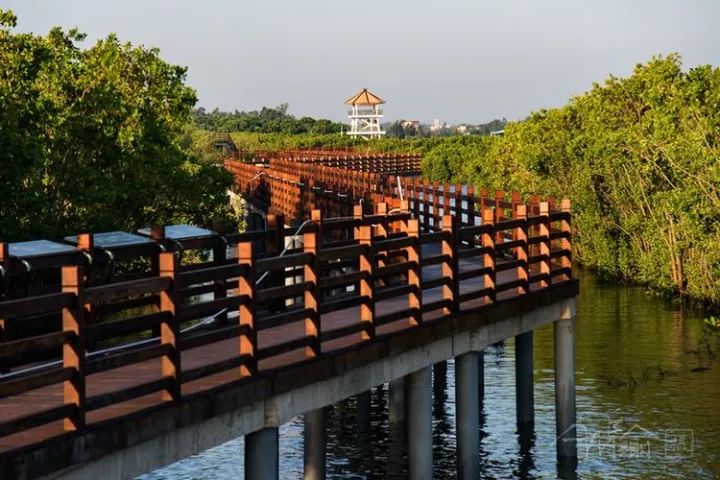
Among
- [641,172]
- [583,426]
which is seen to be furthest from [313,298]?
[641,172]

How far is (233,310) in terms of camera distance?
17.6 m

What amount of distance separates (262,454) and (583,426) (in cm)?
1386

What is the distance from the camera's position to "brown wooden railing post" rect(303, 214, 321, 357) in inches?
615

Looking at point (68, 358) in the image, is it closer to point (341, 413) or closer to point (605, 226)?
point (341, 413)

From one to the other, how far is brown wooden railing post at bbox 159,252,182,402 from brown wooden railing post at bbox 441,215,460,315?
267 inches

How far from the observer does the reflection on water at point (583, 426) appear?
24.9m

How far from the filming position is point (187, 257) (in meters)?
47.3

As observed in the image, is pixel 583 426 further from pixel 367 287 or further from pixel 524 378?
pixel 367 287

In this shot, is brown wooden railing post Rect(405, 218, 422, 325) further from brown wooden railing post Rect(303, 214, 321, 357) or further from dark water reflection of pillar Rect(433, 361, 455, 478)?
dark water reflection of pillar Rect(433, 361, 455, 478)

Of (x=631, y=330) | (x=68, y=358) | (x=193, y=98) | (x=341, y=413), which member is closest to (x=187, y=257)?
(x=193, y=98)

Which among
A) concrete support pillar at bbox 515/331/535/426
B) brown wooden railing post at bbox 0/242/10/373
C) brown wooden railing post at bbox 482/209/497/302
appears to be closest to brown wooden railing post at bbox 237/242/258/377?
brown wooden railing post at bbox 0/242/10/373

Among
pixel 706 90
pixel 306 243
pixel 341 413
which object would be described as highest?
pixel 706 90

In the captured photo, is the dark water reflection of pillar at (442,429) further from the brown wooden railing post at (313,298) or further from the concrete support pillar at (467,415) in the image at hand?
the brown wooden railing post at (313,298)

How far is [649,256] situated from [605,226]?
15.4 feet
